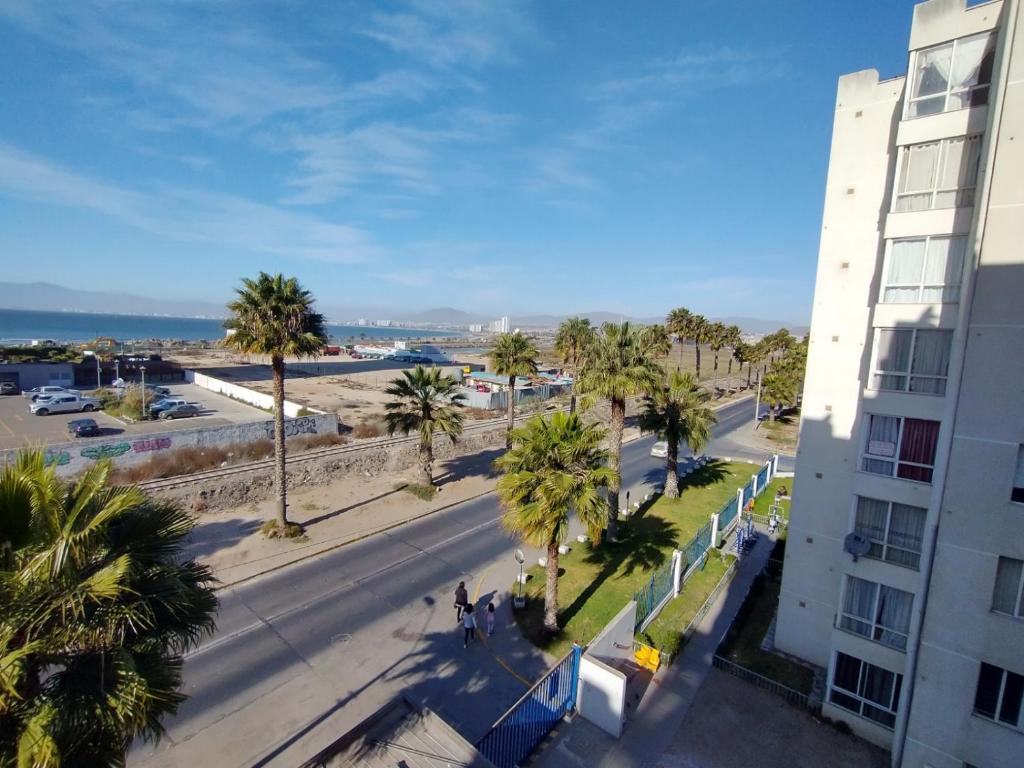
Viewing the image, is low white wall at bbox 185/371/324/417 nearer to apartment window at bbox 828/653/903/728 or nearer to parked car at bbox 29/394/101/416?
parked car at bbox 29/394/101/416

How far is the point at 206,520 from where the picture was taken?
77.3 ft

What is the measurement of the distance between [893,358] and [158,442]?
33887 mm

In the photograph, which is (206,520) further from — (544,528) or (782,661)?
(782,661)

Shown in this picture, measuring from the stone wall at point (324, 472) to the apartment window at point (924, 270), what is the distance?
84.8ft

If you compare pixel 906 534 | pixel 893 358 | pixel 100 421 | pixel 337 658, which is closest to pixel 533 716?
pixel 337 658

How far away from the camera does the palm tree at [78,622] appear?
5.09 m

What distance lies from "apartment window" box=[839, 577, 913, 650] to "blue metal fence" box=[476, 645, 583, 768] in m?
6.99

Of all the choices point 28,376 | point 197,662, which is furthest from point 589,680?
point 28,376

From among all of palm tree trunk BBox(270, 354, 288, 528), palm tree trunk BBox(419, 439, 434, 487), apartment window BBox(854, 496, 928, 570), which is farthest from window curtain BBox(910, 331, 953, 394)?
palm tree trunk BBox(419, 439, 434, 487)

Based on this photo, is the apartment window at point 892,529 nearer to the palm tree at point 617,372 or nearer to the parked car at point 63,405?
the palm tree at point 617,372

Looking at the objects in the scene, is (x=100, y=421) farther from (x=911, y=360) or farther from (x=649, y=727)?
(x=911, y=360)

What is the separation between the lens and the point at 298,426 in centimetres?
3466

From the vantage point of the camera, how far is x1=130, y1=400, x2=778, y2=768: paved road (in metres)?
11.8

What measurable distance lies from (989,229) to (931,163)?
2932 millimetres
